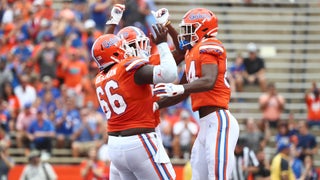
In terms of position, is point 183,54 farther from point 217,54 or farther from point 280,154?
point 280,154

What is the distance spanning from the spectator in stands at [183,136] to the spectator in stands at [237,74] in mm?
2176

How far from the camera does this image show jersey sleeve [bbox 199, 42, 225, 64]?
384 inches

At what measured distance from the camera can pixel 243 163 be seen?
15.0 meters

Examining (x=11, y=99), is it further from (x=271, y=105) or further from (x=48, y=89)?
(x=271, y=105)

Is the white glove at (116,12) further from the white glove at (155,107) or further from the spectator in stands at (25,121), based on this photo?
the spectator in stands at (25,121)

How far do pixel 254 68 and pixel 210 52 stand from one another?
10.9m

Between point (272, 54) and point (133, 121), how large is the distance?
509 inches

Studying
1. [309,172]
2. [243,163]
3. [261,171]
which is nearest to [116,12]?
[243,163]

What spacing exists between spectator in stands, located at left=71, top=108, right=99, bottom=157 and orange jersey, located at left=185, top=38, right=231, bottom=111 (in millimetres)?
8889

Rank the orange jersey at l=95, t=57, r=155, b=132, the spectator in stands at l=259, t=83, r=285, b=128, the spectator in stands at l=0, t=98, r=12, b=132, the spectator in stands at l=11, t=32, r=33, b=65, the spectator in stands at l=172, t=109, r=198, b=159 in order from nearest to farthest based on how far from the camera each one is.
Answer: the orange jersey at l=95, t=57, r=155, b=132
the spectator in stands at l=172, t=109, r=198, b=159
the spectator in stands at l=0, t=98, r=12, b=132
the spectator in stands at l=259, t=83, r=285, b=128
the spectator in stands at l=11, t=32, r=33, b=65

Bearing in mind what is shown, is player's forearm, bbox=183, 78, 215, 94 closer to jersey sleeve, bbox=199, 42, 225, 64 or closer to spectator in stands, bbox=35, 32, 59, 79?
jersey sleeve, bbox=199, 42, 225, 64

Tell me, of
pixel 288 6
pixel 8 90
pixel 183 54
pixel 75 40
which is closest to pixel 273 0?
pixel 288 6

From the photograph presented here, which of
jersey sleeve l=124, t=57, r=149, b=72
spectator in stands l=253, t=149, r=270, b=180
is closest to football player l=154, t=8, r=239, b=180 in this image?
jersey sleeve l=124, t=57, r=149, b=72

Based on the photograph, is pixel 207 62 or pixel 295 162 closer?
pixel 207 62
